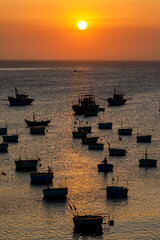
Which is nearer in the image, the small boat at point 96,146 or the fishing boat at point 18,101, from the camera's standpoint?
the small boat at point 96,146

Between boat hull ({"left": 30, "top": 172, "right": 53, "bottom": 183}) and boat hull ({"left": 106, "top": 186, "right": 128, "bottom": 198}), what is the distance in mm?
10247

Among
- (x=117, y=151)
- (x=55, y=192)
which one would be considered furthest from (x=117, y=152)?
(x=55, y=192)

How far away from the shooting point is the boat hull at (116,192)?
59562mm

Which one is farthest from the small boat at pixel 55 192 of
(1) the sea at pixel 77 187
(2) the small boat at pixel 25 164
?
(2) the small boat at pixel 25 164

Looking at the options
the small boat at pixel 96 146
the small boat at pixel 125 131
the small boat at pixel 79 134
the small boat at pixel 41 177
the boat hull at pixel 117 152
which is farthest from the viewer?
the small boat at pixel 125 131

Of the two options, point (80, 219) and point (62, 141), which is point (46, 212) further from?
point (62, 141)

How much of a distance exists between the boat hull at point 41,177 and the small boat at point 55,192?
240 inches

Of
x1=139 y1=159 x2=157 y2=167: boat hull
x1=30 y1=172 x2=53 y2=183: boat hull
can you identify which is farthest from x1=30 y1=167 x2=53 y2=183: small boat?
x1=139 y1=159 x2=157 y2=167: boat hull

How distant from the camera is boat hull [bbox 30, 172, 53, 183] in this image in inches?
2621

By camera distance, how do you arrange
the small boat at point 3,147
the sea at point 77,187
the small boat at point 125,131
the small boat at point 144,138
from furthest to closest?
1. the small boat at point 125,131
2. the small boat at point 144,138
3. the small boat at point 3,147
4. the sea at point 77,187

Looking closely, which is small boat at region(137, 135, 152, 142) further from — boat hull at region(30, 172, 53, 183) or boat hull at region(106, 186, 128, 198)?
boat hull at region(106, 186, 128, 198)

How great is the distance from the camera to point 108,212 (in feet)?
182

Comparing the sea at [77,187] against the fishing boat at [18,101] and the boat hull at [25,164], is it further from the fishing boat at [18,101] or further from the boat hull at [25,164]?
the fishing boat at [18,101]

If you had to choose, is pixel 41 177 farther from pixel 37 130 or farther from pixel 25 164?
pixel 37 130
